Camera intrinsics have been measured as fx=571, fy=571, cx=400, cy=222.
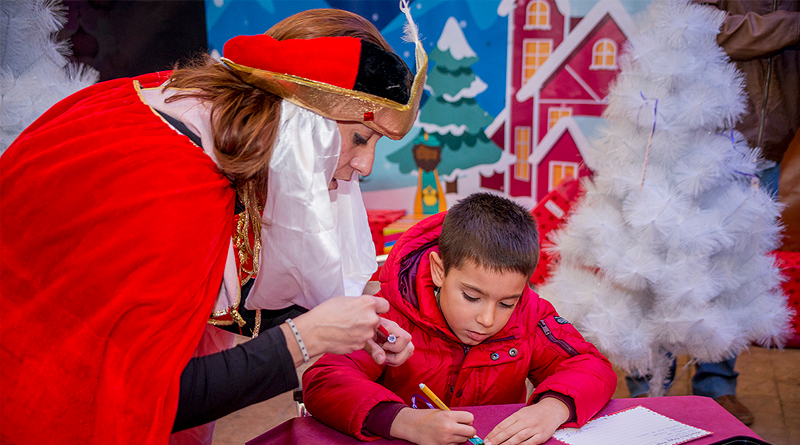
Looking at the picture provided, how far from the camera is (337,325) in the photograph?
1.09 metres

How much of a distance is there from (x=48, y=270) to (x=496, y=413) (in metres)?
0.88

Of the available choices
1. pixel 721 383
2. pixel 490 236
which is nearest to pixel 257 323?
pixel 490 236

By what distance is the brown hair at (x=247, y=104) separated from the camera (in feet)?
3.66

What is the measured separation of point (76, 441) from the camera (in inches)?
38.7

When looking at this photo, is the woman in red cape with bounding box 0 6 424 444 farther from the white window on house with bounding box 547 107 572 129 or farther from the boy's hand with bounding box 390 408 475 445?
the white window on house with bounding box 547 107 572 129

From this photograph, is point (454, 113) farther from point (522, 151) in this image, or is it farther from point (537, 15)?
point (537, 15)

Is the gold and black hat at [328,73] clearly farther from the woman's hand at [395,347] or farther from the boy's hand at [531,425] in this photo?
the boy's hand at [531,425]

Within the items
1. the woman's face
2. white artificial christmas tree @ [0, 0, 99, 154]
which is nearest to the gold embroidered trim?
the woman's face

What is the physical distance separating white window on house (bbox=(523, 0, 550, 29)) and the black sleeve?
3.52m

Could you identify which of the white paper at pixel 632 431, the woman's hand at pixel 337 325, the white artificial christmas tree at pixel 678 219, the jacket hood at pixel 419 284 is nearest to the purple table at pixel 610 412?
the white paper at pixel 632 431

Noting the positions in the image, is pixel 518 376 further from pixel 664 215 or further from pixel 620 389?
pixel 620 389

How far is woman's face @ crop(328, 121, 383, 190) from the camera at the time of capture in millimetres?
1273

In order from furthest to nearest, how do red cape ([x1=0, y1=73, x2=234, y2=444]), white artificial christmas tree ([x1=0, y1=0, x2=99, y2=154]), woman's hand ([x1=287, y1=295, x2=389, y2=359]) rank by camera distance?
white artificial christmas tree ([x1=0, y1=0, x2=99, y2=154])
woman's hand ([x1=287, y1=295, x2=389, y2=359])
red cape ([x1=0, y1=73, x2=234, y2=444])

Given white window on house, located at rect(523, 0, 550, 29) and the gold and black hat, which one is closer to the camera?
the gold and black hat
